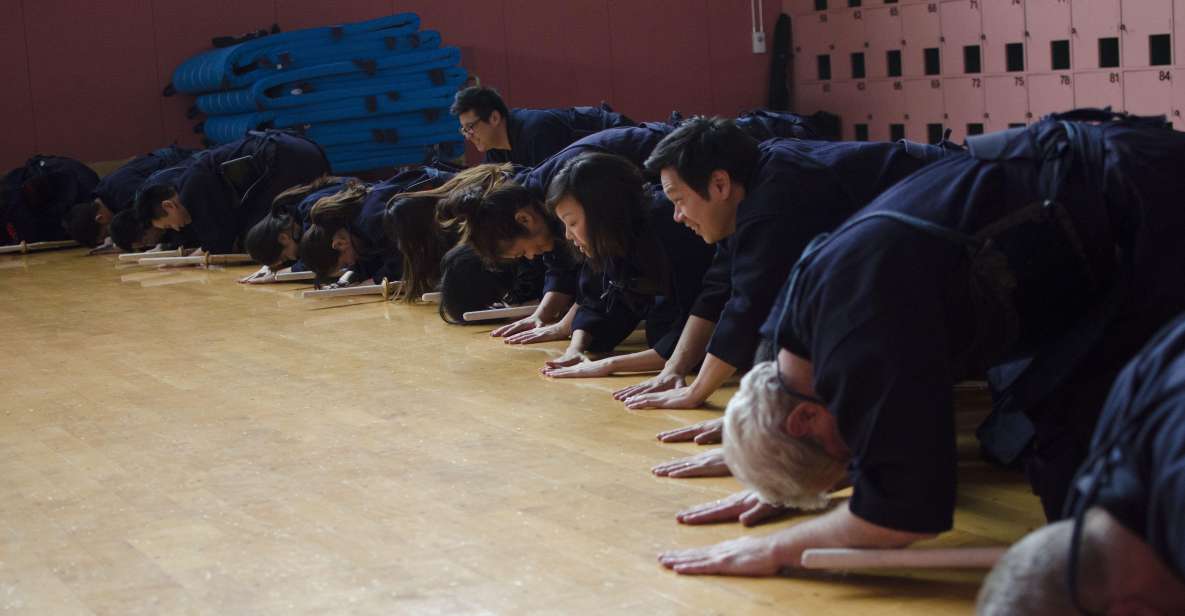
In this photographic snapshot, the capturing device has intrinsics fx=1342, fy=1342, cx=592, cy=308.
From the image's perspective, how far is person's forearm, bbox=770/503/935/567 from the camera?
6.70 feet

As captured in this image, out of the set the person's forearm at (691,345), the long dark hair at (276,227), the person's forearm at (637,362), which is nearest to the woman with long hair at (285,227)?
the long dark hair at (276,227)

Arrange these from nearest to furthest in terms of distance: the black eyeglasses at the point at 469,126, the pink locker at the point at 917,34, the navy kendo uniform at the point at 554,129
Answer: the navy kendo uniform at the point at 554,129 < the black eyeglasses at the point at 469,126 < the pink locker at the point at 917,34

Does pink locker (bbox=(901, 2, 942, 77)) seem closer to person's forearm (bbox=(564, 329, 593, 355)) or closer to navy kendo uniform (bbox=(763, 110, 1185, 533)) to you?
person's forearm (bbox=(564, 329, 593, 355))

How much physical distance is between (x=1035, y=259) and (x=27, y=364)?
377 centimetres

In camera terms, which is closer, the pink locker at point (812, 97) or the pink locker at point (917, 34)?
the pink locker at point (917, 34)

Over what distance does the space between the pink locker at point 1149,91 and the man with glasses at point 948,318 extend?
6713 mm

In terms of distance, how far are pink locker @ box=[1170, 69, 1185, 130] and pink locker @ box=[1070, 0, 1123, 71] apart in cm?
47

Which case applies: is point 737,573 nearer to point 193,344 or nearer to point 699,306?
point 699,306

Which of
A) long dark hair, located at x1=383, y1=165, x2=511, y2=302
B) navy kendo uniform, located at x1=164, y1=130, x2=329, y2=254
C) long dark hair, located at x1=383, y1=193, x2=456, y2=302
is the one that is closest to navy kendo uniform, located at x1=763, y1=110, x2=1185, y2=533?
long dark hair, located at x1=383, y1=165, x2=511, y2=302

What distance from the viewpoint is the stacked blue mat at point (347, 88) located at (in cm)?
930

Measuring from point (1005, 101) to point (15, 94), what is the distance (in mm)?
7285

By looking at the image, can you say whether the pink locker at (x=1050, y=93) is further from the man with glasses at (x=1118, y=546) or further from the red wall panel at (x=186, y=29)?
the man with glasses at (x=1118, y=546)

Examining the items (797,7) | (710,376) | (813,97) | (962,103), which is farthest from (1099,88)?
(710,376)

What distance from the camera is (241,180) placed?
7.34 m
